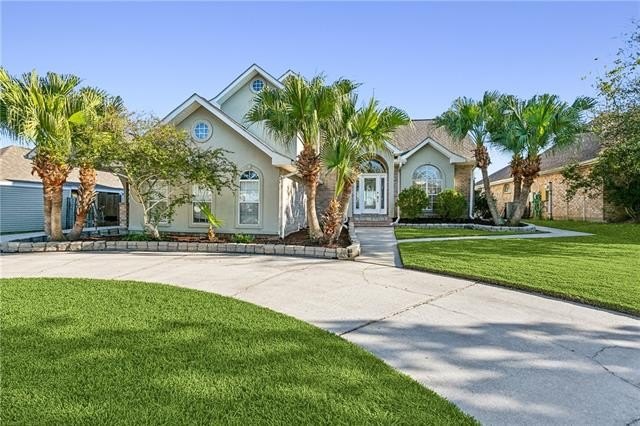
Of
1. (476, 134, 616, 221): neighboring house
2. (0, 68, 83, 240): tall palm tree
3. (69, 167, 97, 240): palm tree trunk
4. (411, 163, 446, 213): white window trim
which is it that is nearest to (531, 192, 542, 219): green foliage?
(476, 134, 616, 221): neighboring house

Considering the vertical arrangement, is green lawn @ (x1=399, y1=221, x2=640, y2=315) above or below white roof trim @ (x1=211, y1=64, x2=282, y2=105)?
below

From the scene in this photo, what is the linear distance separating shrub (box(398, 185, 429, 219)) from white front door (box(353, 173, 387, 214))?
4.04 feet

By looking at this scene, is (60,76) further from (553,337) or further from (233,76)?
(553,337)

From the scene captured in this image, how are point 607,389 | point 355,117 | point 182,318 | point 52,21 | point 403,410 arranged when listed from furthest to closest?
point 355,117
point 52,21
point 182,318
point 607,389
point 403,410

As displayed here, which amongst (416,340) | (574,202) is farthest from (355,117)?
(574,202)

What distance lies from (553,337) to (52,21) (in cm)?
1368

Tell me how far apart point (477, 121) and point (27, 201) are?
74.8 feet

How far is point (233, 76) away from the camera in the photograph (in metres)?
18.6

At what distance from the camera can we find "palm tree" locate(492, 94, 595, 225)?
655 inches

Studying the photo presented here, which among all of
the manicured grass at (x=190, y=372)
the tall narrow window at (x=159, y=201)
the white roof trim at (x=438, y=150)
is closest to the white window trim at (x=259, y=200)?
the tall narrow window at (x=159, y=201)

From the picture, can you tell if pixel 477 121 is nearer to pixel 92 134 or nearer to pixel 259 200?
pixel 259 200

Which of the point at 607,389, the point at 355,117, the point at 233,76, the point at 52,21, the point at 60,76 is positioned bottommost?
the point at 607,389

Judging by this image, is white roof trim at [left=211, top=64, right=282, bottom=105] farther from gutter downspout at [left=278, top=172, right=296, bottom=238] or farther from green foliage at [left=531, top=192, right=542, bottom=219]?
green foliage at [left=531, top=192, right=542, bottom=219]

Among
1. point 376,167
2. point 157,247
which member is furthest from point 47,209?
point 376,167
